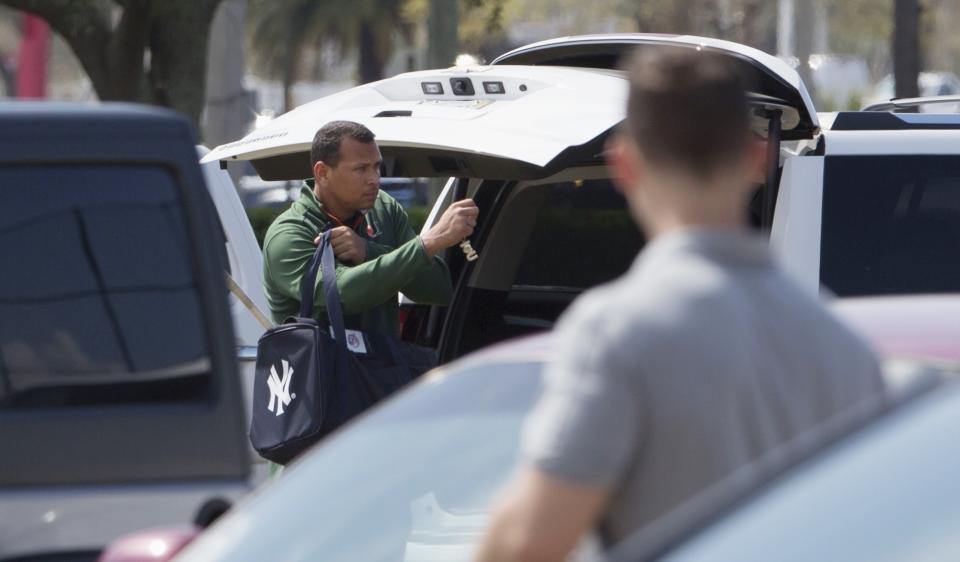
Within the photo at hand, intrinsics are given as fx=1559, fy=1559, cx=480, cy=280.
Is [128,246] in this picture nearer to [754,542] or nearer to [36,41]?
[754,542]

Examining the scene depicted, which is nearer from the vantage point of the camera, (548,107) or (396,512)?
(396,512)

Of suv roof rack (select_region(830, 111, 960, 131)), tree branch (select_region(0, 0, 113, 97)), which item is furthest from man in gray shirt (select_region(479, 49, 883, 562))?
tree branch (select_region(0, 0, 113, 97))

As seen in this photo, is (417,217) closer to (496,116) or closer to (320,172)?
(320,172)

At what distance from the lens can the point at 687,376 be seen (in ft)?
6.33

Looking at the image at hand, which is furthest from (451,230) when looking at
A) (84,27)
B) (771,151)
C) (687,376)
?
(84,27)

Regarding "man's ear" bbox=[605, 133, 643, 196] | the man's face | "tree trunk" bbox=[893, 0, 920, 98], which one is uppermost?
"man's ear" bbox=[605, 133, 643, 196]

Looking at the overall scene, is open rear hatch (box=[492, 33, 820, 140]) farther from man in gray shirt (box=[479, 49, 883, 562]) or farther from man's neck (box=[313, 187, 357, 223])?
man in gray shirt (box=[479, 49, 883, 562])

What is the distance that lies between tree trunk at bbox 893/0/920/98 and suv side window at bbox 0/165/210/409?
10.9m

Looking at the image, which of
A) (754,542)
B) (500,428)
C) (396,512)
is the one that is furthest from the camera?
(396,512)

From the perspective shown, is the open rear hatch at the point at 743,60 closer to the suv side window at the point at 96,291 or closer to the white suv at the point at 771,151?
the white suv at the point at 771,151

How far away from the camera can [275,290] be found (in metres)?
4.93

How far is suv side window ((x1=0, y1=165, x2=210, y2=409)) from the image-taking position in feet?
9.69

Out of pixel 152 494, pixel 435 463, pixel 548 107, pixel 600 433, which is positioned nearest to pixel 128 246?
pixel 152 494

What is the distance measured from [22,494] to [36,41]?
69.4ft
